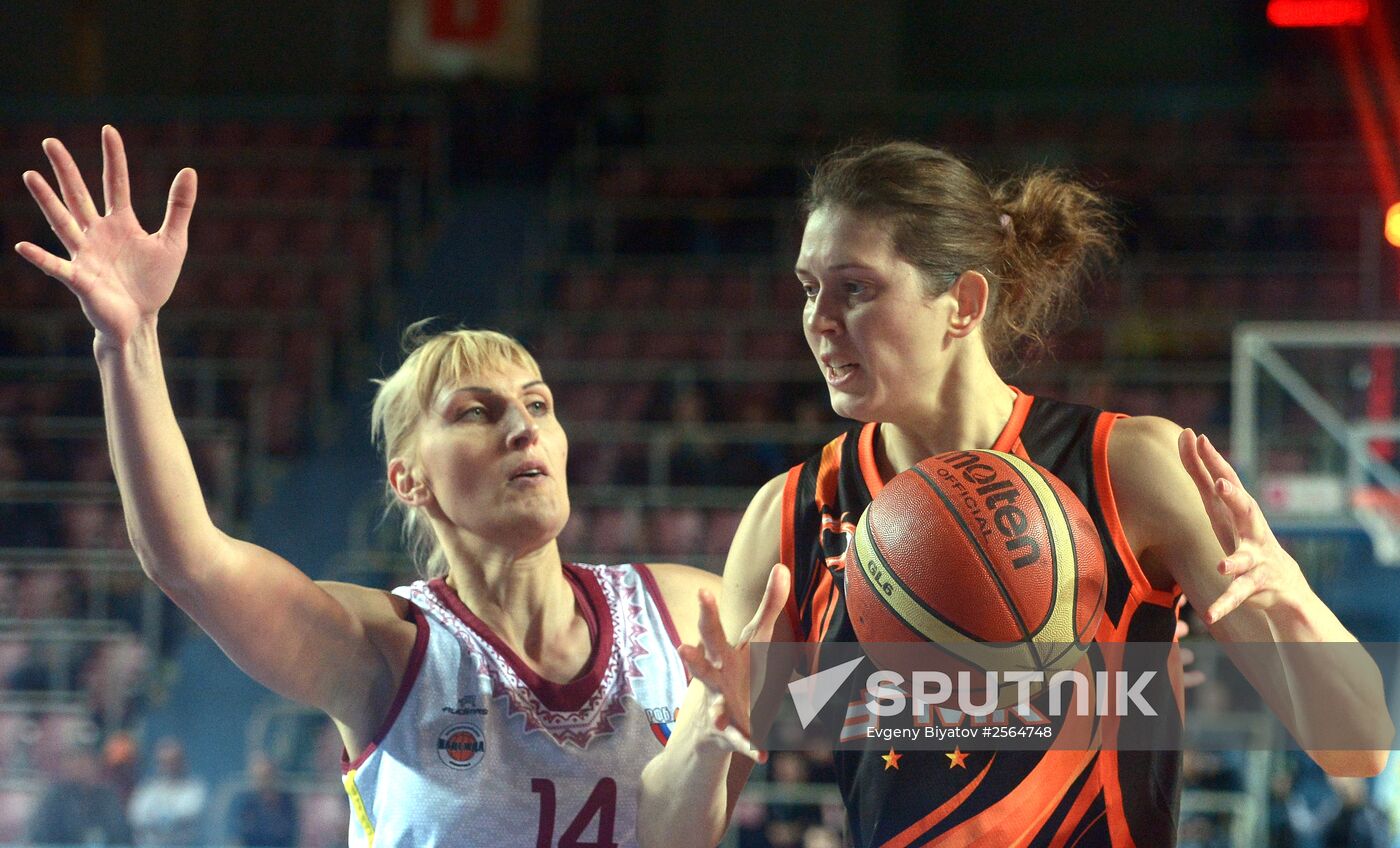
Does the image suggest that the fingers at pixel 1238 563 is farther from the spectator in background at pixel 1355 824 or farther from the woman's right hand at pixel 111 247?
the spectator in background at pixel 1355 824

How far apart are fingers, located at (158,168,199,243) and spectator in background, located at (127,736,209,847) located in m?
4.46

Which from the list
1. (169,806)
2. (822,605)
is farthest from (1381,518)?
(169,806)

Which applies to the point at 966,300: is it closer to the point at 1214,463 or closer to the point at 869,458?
the point at 869,458

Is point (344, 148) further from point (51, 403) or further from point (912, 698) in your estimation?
point (912, 698)

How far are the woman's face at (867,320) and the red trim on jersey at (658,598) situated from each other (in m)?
0.63

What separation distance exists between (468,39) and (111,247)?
9.23 m

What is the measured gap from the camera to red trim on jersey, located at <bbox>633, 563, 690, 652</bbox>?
2510mm

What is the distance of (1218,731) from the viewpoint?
628 cm

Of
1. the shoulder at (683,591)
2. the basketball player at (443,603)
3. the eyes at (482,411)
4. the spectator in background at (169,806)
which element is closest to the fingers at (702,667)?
the basketball player at (443,603)

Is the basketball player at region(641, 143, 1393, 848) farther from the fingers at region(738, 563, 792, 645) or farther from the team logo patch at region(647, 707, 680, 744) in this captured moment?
the team logo patch at region(647, 707, 680, 744)

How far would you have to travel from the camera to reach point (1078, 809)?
200cm

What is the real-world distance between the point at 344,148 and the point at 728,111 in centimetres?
281

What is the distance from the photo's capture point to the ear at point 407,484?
2525mm

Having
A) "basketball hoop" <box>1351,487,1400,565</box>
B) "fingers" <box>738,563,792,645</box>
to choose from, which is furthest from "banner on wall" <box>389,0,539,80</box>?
"fingers" <box>738,563,792,645</box>
